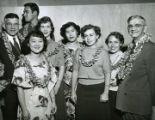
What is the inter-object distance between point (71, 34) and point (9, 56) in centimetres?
34

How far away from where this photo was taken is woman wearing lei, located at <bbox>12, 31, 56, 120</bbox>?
104cm

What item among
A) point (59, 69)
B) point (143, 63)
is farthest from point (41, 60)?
point (143, 63)

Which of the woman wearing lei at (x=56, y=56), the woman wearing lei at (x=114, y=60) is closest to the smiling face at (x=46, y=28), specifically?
the woman wearing lei at (x=56, y=56)

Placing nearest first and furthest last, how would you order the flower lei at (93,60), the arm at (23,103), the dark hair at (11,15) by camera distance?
the arm at (23,103), the flower lei at (93,60), the dark hair at (11,15)

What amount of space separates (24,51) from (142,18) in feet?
1.88

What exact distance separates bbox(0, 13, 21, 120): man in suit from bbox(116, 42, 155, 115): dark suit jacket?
55 centimetres

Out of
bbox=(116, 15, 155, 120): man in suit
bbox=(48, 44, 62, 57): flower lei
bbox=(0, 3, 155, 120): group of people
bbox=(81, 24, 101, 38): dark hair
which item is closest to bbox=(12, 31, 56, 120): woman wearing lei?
bbox=(0, 3, 155, 120): group of people

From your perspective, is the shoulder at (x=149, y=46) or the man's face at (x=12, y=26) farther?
the man's face at (x=12, y=26)

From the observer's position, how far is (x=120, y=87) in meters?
1.16

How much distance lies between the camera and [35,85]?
3.48 ft

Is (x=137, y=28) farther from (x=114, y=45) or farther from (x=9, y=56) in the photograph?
(x=9, y=56)

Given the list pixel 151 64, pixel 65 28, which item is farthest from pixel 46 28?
pixel 151 64

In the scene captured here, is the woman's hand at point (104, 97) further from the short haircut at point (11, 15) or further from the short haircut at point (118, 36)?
the short haircut at point (11, 15)

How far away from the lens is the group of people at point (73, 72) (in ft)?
3.49
